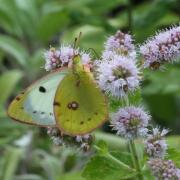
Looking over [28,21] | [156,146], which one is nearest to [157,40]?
[156,146]

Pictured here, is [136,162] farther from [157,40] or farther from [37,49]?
[37,49]

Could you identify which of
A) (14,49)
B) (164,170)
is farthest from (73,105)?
(14,49)

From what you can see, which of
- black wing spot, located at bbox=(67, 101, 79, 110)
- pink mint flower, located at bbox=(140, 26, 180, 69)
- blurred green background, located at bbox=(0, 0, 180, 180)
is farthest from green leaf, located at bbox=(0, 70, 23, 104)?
pink mint flower, located at bbox=(140, 26, 180, 69)

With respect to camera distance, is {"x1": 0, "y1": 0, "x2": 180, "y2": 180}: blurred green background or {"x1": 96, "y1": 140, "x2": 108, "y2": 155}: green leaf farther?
{"x1": 0, "y1": 0, "x2": 180, "y2": 180}: blurred green background

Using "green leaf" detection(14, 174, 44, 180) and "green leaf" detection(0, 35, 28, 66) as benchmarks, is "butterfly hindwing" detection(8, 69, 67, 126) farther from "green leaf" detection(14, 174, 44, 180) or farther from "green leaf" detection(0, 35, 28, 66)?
"green leaf" detection(0, 35, 28, 66)

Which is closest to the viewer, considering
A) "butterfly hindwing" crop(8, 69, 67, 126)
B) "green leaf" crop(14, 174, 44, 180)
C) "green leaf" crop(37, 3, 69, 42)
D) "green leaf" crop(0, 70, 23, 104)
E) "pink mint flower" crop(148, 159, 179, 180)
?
"pink mint flower" crop(148, 159, 179, 180)

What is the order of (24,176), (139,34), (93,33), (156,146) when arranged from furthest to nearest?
(93,33), (139,34), (24,176), (156,146)

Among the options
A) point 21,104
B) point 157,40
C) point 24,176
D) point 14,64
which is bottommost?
point 24,176
